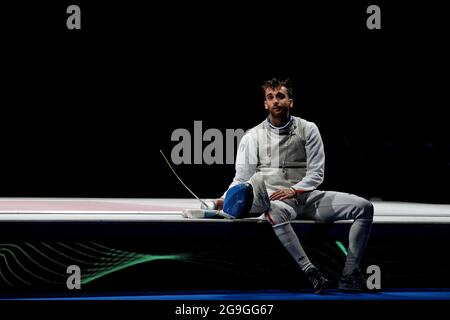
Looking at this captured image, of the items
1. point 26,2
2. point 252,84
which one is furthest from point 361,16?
point 26,2

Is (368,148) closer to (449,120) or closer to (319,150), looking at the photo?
(449,120)

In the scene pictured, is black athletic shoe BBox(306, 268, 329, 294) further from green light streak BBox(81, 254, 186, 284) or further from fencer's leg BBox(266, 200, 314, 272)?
green light streak BBox(81, 254, 186, 284)

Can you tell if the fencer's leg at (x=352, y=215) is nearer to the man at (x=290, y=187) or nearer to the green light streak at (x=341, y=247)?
the man at (x=290, y=187)

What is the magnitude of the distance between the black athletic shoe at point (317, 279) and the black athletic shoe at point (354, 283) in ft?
0.41

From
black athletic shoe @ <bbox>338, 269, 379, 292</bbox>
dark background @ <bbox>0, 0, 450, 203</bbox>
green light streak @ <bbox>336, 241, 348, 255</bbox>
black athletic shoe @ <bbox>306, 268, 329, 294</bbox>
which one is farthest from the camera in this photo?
dark background @ <bbox>0, 0, 450, 203</bbox>

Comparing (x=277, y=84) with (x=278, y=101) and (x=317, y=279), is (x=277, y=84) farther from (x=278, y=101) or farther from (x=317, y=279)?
(x=317, y=279)

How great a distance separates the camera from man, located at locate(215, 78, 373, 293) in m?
2.98

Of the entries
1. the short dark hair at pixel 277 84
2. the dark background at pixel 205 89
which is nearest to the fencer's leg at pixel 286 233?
the short dark hair at pixel 277 84

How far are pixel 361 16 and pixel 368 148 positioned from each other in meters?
1.04

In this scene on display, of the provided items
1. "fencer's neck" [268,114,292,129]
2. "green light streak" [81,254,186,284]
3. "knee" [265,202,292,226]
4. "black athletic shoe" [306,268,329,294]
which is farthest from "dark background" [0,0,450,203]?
"black athletic shoe" [306,268,329,294]

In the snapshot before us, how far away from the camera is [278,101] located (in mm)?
3176

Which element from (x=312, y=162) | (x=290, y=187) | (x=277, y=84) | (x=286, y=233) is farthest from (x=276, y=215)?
(x=277, y=84)

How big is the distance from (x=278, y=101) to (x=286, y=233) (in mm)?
565
